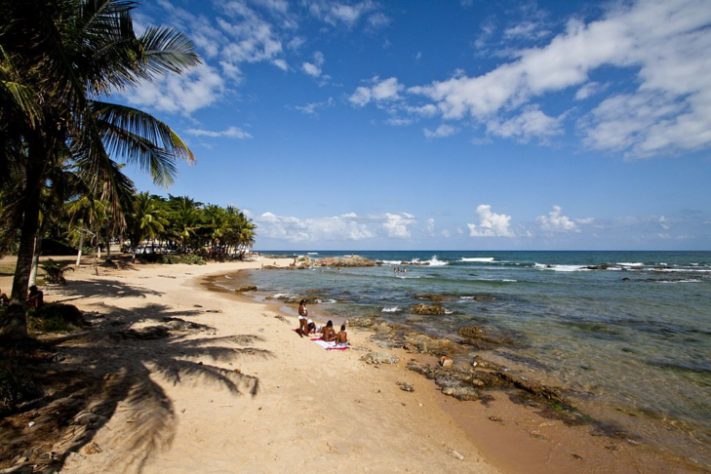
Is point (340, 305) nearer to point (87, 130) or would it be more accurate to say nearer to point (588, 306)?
point (588, 306)

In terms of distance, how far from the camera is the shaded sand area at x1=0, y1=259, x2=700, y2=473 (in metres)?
4.70

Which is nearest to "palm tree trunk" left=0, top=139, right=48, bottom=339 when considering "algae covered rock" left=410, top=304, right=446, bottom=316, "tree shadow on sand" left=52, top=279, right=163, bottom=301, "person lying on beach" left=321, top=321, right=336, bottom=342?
"person lying on beach" left=321, top=321, right=336, bottom=342

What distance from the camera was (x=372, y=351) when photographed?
38.2 ft

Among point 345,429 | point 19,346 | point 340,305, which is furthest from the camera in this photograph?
point 340,305

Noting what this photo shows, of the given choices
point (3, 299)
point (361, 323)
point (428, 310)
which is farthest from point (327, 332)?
point (3, 299)

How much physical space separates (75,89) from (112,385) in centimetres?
493

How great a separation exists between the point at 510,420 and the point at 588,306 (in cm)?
1976

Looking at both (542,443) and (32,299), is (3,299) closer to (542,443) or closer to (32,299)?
(32,299)

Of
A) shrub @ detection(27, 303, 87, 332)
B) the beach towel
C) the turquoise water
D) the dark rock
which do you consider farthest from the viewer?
the dark rock

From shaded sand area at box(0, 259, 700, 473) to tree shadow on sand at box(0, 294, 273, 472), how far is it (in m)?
0.02

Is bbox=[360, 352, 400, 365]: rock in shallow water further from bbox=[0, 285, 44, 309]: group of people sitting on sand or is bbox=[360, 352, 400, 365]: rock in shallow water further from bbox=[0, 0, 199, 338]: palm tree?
bbox=[0, 285, 44, 309]: group of people sitting on sand

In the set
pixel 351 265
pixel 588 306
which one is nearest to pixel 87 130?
pixel 588 306

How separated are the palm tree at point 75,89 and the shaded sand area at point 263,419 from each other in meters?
3.17

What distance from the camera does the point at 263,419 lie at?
5934mm
